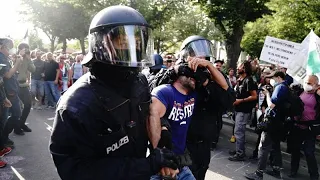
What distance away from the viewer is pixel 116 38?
1494 mm

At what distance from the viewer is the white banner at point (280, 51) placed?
5.49 m

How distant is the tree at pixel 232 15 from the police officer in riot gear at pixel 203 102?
9244 mm

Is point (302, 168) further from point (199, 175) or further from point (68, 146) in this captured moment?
point (68, 146)

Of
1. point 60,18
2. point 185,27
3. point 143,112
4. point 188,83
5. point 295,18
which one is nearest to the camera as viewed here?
point 143,112

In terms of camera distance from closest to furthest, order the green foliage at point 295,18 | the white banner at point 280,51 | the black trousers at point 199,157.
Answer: the black trousers at point 199,157 < the white banner at point 280,51 < the green foliage at point 295,18

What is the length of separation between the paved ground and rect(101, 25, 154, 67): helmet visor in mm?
3180

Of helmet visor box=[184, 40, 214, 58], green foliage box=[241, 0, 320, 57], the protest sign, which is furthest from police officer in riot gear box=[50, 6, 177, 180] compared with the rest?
green foliage box=[241, 0, 320, 57]

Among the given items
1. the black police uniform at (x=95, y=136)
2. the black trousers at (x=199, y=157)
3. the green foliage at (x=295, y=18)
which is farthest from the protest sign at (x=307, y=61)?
the green foliage at (x=295, y=18)

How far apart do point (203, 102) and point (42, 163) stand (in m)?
2.98

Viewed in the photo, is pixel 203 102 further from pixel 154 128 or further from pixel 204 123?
pixel 154 128

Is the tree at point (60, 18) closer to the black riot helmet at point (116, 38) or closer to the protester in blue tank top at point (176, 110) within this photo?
the protester in blue tank top at point (176, 110)

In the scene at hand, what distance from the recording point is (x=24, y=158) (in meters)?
4.80

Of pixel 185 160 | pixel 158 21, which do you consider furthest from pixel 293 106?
pixel 158 21

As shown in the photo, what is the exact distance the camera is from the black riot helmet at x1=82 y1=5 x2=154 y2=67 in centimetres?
148
